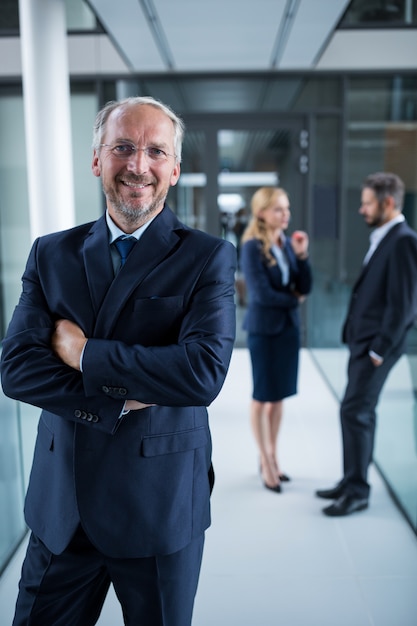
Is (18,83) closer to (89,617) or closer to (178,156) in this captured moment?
(178,156)

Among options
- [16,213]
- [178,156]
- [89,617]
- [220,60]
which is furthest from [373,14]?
[89,617]

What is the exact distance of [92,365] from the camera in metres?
1.36

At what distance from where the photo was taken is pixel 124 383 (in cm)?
137

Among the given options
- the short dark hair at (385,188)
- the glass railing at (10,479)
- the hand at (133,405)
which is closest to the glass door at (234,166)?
the short dark hair at (385,188)

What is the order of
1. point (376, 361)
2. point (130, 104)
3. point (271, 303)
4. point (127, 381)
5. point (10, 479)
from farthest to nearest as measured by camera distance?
1. point (271, 303)
2. point (376, 361)
3. point (10, 479)
4. point (130, 104)
5. point (127, 381)

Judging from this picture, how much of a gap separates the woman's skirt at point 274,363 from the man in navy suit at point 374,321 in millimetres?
345

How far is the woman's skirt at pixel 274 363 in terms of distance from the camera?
3459mm

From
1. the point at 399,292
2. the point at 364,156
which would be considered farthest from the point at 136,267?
the point at 364,156

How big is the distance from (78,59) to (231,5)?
11.0ft

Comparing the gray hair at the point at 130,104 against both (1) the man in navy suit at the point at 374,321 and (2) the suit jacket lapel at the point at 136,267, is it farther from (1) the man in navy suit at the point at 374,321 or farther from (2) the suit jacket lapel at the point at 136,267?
(1) the man in navy suit at the point at 374,321

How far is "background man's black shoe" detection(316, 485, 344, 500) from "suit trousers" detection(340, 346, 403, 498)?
0.07 meters

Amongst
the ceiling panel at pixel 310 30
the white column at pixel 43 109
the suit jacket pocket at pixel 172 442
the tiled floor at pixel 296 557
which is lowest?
the tiled floor at pixel 296 557

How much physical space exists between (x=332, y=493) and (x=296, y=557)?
2.20 ft

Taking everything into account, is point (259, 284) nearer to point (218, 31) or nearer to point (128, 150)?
point (128, 150)
